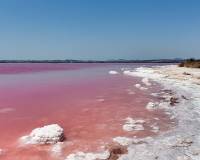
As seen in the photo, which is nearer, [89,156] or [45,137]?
[89,156]

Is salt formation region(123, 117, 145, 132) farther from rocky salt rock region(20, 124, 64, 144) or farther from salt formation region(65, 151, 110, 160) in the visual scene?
salt formation region(65, 151, 110, 160)

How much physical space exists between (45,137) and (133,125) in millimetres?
3314

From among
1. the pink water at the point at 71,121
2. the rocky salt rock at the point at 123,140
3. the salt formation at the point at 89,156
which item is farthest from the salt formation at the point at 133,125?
the salt formation at the point at 89,156

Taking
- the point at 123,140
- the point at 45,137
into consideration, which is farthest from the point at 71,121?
the point at 123,140

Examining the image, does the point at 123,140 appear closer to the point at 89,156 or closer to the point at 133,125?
the point at 89,156

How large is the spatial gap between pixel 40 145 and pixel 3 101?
31.2 ft

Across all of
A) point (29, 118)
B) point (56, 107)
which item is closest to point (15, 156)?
point (29, 118)

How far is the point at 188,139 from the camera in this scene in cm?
868

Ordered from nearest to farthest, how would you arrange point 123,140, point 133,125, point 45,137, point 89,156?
point 89,156 < point 45,137 < point 123,140 < point 133,125

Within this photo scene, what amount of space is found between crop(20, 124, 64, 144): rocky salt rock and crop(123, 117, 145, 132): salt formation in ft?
7.80

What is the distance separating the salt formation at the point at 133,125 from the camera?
10065mm

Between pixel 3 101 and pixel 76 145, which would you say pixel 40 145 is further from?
pixel 3 101

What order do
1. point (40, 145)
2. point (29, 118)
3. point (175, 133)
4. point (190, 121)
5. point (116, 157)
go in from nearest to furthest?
point (116, 157)
point (40, 145)
point (175, 133)
point (190, 121)
point (29, 118)

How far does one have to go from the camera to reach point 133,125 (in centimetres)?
1052
